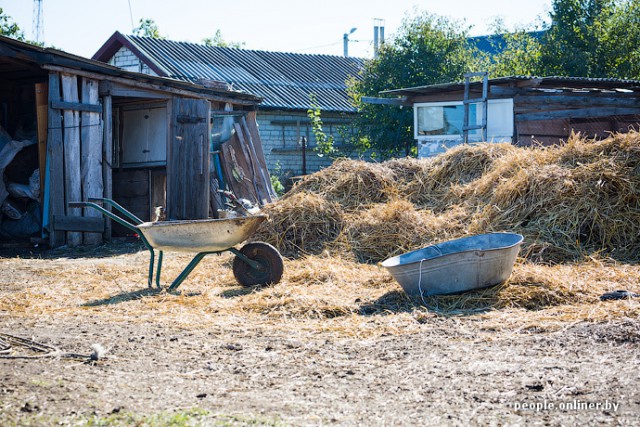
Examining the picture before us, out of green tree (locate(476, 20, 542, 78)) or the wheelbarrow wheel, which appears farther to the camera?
green tree (locate(476, 20, 542, 78))

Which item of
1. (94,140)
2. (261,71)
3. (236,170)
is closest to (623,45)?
(261,71)

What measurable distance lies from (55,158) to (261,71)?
49.6 ft

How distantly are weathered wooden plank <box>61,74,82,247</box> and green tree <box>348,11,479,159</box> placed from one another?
11.9 meters

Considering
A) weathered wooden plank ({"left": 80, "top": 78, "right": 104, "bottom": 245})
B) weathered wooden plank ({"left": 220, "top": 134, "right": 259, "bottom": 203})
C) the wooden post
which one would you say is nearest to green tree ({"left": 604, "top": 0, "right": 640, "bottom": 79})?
weathered wooden plank ({"left": 220, "top": 134, "right": 259, "bottom": 203})

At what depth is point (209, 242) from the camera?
6875 millimetres

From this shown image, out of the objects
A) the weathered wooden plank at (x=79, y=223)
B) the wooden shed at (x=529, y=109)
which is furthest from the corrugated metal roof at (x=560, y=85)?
the weathered wooden plank at (x=79, y=223)

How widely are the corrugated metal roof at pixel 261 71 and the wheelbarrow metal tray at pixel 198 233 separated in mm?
15598

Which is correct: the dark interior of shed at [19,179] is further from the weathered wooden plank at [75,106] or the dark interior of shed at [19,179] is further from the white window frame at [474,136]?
the white window frame at [474,136]

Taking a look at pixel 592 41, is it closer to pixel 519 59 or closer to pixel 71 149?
pixel 519 59

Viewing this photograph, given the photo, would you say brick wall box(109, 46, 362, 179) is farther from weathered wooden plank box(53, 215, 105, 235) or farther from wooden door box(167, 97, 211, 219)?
weathered wooden plank box(53, 215, 105, 235)

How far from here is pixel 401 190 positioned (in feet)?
33.8

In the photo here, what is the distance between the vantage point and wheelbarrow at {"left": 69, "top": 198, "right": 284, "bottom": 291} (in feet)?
22.1

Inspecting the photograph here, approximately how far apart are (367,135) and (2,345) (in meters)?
19.1

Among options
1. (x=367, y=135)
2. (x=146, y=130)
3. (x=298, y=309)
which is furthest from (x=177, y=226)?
(x=367, y=135)
